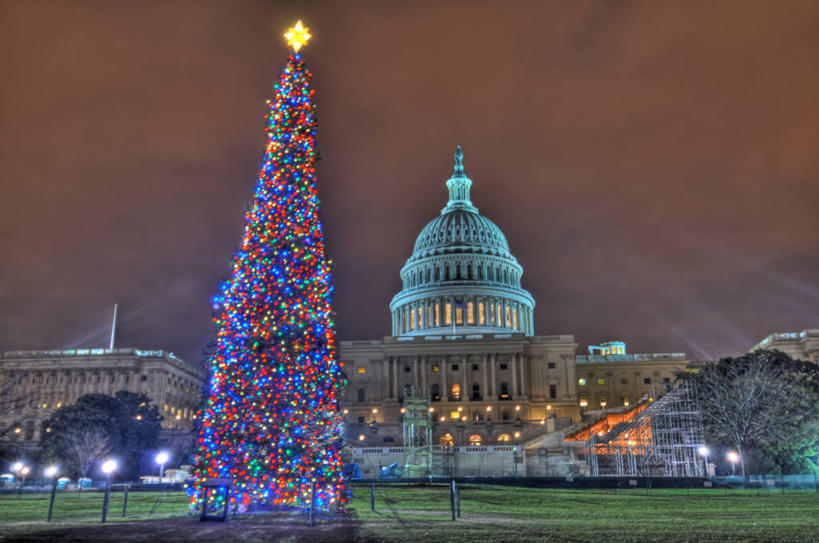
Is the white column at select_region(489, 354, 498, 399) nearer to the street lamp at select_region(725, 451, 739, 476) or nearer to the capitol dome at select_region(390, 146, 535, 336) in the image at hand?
the capitol dome at select_region(390, 146, 535, 336)

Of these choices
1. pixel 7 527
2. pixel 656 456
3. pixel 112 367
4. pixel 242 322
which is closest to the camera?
pixel 7 527

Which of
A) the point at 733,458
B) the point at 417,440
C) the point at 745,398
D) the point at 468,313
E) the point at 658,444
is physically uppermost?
the point at 468,313

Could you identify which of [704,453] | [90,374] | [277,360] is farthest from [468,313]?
[277,360]

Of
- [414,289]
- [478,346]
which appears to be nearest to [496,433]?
[478,346]

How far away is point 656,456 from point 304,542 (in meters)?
57.3

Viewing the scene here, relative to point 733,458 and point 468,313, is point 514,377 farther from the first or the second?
point 733,458

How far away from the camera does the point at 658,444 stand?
228ft

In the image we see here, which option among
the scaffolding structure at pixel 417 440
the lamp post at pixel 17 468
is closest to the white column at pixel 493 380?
the scaffolding structure at pixel 417 440

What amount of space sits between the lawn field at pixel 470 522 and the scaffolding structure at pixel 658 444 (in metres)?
31.4

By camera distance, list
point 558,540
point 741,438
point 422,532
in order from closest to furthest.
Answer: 1. point 558,540
2. point 422,532
3. point 741,438

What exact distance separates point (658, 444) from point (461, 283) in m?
77.4

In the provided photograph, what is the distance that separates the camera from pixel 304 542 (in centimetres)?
1838

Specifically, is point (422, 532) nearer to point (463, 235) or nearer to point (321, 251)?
point (321, 251)

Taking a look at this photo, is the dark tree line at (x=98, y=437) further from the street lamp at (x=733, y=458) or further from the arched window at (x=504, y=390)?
the street lamp at (x=733, y=458)
